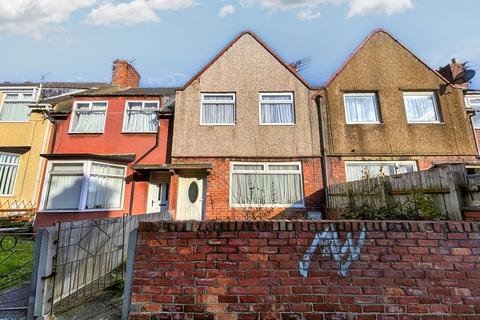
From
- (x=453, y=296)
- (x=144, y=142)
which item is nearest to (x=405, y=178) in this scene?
(x=453, y=296)

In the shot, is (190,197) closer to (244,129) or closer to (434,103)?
(244,129)

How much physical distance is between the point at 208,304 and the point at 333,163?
7.97 m

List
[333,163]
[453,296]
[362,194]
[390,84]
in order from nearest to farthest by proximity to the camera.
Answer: [453,296] < [362,194] < [333,163] < [390,84]

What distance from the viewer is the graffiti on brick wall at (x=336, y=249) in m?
2.72

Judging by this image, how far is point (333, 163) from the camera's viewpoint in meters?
9.39

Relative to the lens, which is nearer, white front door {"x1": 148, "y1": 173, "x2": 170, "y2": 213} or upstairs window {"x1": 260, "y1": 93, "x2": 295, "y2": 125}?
upstairs window {"x1": 260, "y1": 93, "x2": 295, "y2": 125}

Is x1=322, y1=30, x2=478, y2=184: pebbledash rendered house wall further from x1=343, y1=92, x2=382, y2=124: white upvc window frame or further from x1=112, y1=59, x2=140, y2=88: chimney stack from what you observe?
x1=112, y1=59, x2=140, y2=88: chimney stack

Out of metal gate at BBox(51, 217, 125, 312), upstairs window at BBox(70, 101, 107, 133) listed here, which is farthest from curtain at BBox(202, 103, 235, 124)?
metal gate at BBox(51, 217, 125, 312)

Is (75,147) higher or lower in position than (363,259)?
higher

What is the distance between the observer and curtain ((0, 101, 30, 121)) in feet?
40.1

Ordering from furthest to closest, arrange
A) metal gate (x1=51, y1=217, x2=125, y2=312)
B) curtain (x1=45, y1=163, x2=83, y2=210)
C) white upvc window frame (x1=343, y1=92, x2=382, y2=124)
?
1. white upvc window frame (x1=343, y1=92, x2=382, y2=124)
2. curtain (x1=45, y1=163, x2=83, y2=210)
3. metal gate (x1=51, y1=217, x2=125, y2=312)

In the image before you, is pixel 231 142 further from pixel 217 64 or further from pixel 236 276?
pixel 236 276

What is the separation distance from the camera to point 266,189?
930 cm

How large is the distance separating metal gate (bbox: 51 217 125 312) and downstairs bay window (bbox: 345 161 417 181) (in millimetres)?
8166
